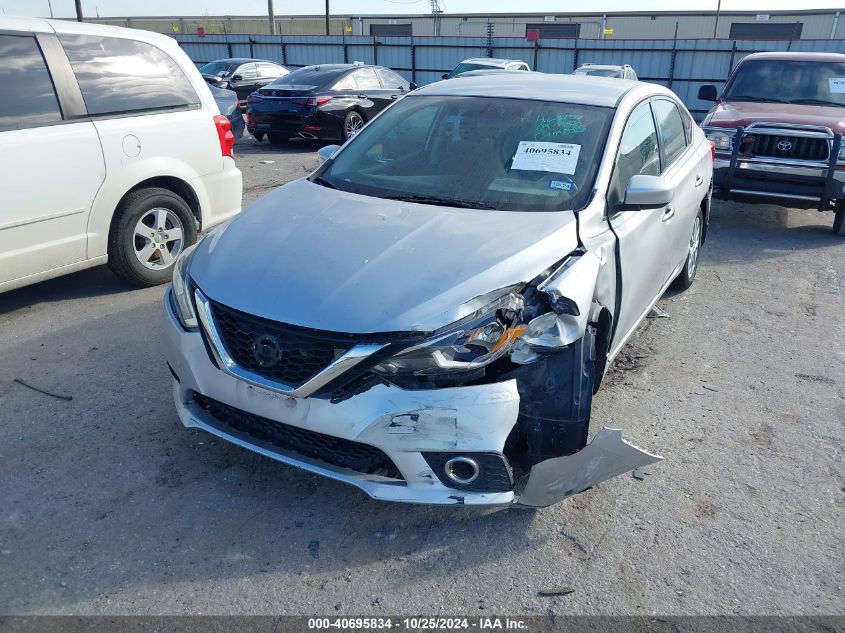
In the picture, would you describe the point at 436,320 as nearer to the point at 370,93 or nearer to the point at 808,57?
the point at 808,57

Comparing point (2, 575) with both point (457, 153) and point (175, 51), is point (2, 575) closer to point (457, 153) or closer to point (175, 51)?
point (457, 153)

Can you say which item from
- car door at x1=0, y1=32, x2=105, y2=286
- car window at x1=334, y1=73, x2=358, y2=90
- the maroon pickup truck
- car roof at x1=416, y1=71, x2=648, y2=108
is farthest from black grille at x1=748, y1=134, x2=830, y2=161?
car window at x1=334, y1=73, x2=358, y2=90

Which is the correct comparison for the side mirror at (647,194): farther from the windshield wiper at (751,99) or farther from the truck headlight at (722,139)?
the windshield wiper at (751,99)

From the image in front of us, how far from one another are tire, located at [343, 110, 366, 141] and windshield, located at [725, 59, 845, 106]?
21.6ft

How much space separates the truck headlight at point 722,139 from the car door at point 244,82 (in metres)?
13.0

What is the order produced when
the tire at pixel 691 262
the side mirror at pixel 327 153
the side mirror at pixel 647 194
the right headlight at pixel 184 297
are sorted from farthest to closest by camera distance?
the tire at pixel 691 262
the side mirror at pixel 327 153
the side mirror at pixel 647 194
the right headlight at pixel 184 297

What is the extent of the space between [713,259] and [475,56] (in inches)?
727

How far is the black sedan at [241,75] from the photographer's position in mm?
17922

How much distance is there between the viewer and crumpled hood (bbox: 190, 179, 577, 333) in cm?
262

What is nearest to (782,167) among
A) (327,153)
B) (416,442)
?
(327,153)

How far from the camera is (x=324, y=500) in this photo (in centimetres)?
303

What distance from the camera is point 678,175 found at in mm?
4578

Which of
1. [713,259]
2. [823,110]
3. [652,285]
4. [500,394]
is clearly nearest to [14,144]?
[500,394]

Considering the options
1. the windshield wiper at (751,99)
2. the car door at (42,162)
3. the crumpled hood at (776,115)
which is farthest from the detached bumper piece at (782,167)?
the car door at (42,162)
